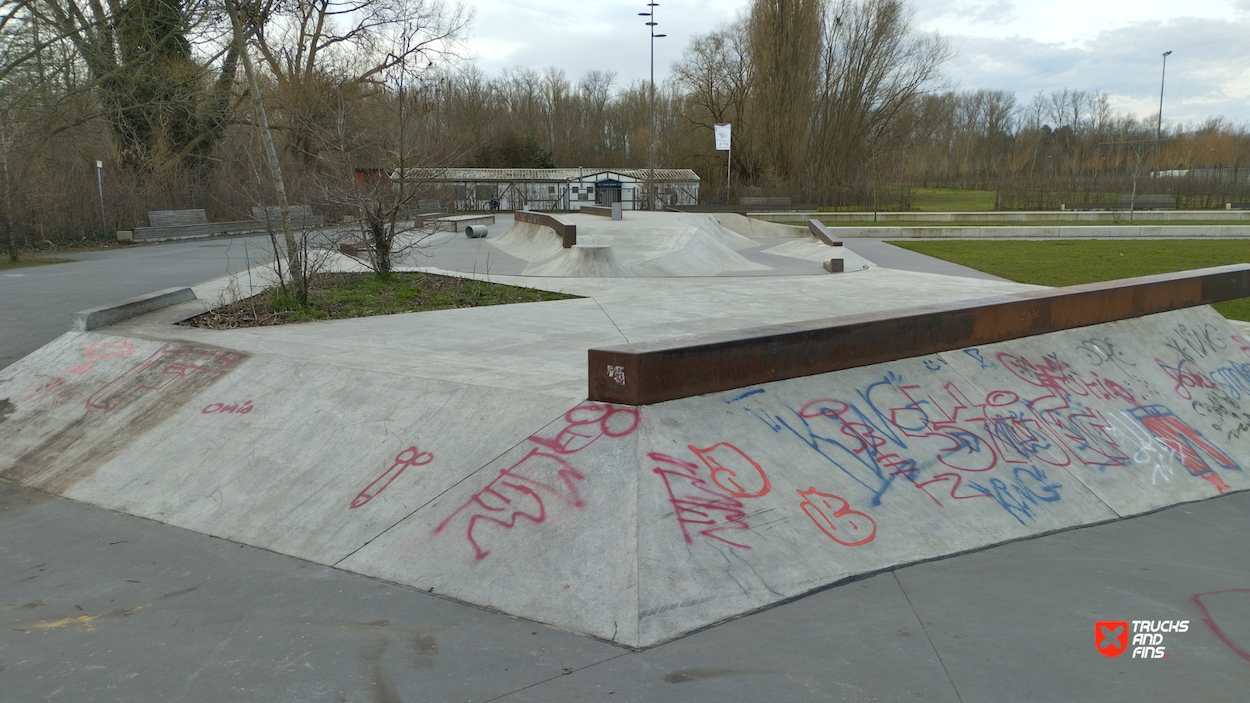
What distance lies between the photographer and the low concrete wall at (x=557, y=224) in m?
17.5

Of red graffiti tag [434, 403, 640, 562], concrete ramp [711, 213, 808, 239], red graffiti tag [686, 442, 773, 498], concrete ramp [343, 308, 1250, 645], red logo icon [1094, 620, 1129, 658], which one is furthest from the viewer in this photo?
concrete ramp [711, 213, 808, 239]

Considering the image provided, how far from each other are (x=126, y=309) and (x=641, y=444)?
25.4ft

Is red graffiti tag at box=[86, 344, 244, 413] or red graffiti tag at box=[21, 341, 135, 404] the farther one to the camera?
red graffiti tag at box=[21, 341, 135, 404]

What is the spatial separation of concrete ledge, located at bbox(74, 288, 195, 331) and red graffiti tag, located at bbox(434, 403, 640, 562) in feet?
21.0

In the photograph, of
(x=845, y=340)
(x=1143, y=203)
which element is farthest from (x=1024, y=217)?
(x=845, y=340)

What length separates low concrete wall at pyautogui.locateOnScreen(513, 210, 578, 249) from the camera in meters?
17.5

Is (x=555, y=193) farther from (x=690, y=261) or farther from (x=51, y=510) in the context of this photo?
(x=51, y=510)

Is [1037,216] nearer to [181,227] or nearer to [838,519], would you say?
[181,227]

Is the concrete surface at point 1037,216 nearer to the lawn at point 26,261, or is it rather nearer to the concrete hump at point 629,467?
the lawn at point 26,261

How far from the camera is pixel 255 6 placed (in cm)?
1257

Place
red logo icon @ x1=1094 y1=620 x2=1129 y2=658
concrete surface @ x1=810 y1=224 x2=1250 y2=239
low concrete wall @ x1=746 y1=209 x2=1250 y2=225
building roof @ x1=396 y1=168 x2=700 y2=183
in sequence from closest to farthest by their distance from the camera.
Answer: red logo icon @ x1=1094 y1=620 x2=1129 y2=658, concrete surface @ x1=810 y1=224 x2=1250 y2=239, low concrete wall @ x1=746 y1=209 x2=1250 y2=225, building roof @ x1=396 y1=168 x2=700 y2=183

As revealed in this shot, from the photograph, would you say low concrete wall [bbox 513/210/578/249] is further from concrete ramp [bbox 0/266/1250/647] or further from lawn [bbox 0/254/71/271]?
lawn [bbox 0/254/71/271]

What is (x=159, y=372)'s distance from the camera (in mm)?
7316

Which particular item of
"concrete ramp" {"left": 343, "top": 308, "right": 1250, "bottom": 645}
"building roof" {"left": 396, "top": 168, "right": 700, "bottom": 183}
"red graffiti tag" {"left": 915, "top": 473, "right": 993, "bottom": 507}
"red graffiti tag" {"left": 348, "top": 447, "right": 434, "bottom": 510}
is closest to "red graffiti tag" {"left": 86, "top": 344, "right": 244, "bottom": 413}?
"red graffiti tag" {"left": 348, "top": 447, "right": 434, "bottom": 510}
